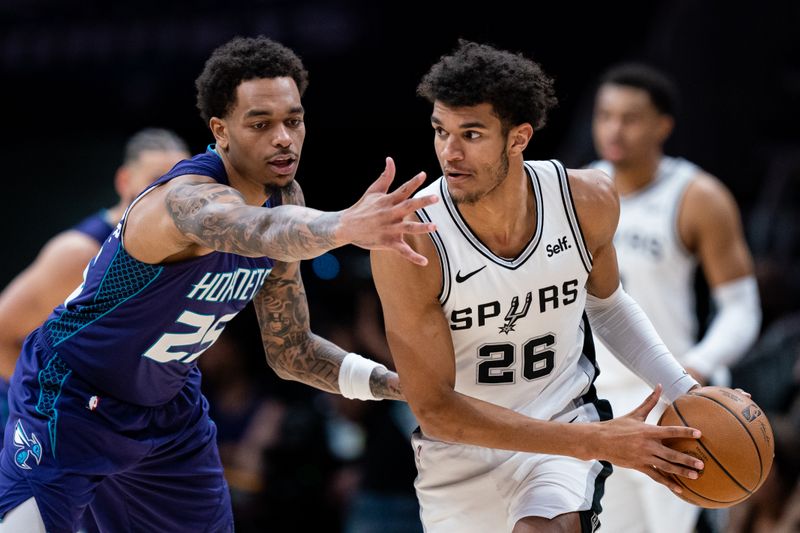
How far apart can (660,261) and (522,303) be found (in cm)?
223

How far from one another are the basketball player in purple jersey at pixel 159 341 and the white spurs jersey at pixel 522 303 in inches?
16.9

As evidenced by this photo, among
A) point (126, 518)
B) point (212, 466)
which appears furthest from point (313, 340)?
point (126, 518)

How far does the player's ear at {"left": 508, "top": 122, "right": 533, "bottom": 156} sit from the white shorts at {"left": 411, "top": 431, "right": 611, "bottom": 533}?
105cm

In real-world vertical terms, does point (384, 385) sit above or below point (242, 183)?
below

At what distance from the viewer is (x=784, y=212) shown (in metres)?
8.95

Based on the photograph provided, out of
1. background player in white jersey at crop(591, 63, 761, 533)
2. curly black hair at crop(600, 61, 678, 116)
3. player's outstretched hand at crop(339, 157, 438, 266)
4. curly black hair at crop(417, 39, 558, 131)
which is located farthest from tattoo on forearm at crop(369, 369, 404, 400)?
curly black hair at crop(600, 61, 678, 116)

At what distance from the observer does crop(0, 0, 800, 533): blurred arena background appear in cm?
784

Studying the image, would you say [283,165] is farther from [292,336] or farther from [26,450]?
[26,450]

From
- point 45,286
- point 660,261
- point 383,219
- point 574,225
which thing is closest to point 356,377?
point 574,225

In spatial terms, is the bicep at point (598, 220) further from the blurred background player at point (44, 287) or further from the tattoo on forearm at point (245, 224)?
the blurred background player at point (44, 287)

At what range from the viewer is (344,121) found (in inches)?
431

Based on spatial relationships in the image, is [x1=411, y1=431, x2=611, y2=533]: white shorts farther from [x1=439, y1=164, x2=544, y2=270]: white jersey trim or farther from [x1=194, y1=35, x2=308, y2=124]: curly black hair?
[x1=194, y1=35, x2=308, y2=124]: curly black hair

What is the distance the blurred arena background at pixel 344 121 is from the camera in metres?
7.84

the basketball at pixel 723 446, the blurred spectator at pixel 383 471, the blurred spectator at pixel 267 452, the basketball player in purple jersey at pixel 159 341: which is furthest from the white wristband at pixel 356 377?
the blurred spectator at pixel 267 452
